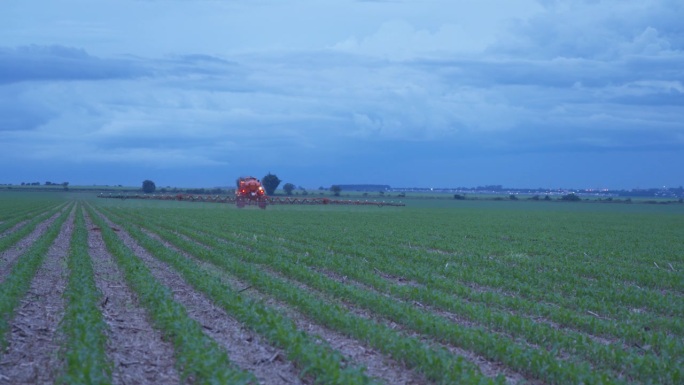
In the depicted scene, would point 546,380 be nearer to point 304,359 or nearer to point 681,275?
point 304,359

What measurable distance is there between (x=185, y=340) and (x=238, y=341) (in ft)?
3.35

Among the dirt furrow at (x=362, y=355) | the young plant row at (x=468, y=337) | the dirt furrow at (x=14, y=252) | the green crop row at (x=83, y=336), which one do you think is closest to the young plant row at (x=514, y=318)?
the young plant row at (x=468, y=337)

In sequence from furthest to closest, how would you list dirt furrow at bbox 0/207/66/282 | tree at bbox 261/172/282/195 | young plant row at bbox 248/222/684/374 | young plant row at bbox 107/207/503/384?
tree at bbox 261/172/282/195 < dirt furrow at bbox 0/207/66/282 < young plant row at bbox 248/222/684/374 < young plant row at bbox 107/207/503/384

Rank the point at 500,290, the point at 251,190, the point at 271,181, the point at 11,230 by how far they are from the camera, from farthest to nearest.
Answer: the point at 271,181, the point at 251,190, the point at 11,230, the point at 500,290

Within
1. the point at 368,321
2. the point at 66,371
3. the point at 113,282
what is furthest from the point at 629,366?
the point at 113,282

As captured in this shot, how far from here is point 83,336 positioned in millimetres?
9805

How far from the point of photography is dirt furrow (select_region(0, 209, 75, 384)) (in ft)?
29.8

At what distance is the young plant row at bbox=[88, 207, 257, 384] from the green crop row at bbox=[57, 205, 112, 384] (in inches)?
32.9

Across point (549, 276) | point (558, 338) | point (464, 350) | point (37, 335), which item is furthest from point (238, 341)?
point (549, 276)

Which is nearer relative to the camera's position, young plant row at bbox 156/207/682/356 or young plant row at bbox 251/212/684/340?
young plant row at bbox 156/207/682/356

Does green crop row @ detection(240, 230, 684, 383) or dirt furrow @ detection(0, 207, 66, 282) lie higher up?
dirt furrow @ detection(0, 207, 66, 282)

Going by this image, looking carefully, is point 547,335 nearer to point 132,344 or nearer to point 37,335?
point 132,344

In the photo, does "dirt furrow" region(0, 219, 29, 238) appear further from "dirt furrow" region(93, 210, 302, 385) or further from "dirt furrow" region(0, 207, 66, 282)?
"dirt furrow" region(93, 210, 302, 385)

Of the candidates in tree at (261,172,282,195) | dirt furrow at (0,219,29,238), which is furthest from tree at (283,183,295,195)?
dirt furrow at (0,219,29,238)
